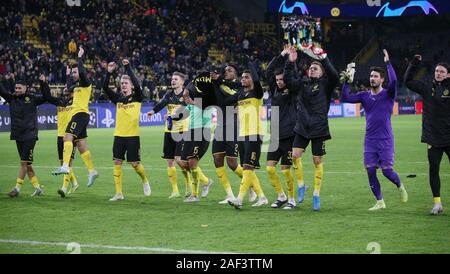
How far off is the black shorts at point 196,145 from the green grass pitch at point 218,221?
881 millimetres

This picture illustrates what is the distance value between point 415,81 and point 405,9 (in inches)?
1965

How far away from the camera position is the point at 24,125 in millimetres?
15539

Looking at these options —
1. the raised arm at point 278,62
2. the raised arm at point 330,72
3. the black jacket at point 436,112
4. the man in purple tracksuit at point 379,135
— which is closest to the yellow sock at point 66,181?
the raised arm at point 278,62

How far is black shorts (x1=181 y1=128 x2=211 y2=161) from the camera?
14398 mm

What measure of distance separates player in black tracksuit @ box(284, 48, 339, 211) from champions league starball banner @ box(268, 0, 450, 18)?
46761mm

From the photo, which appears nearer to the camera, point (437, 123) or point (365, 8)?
point (437, 123)

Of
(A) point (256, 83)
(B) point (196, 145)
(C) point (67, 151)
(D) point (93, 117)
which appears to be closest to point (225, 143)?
(B) point (196, 145)

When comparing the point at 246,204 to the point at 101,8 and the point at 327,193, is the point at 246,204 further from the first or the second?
the point at 101,8

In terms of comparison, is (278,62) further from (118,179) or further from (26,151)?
(26,151)

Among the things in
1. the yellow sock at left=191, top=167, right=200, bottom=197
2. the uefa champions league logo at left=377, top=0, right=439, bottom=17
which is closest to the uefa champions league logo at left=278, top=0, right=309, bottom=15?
the uefa champions league logo at left=377, top=0, right=439, bottom=17

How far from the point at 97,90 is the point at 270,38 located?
77.9 feet

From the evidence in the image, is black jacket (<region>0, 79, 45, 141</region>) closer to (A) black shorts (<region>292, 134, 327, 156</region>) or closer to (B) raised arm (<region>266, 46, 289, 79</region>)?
(B) raised arm (<region>266, 46, 289, 79</region>)
